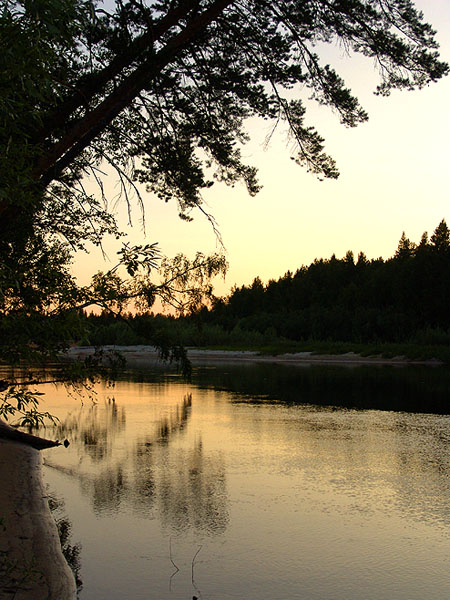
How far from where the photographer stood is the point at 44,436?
42.1 feet

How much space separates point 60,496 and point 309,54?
7.33 metres

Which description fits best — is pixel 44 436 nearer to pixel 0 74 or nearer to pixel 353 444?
pixel 353 444

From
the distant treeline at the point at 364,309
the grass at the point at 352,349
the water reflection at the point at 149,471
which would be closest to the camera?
the water reflection at the point at 149,471

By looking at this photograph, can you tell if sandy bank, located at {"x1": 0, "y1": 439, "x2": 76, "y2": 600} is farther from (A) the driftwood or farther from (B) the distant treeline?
(B) the distant treeline

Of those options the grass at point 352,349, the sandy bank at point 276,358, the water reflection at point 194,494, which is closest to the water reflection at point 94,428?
the water reflection at point 194,494

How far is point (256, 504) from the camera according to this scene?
8.03 meters

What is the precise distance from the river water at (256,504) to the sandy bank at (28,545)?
310 mm

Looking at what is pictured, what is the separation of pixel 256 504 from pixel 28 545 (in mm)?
3094

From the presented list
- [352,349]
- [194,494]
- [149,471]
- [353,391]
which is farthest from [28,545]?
[352,349]

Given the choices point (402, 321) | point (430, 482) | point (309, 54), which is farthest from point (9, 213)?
point (402, 321)

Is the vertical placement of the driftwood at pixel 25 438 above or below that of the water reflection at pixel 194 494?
above

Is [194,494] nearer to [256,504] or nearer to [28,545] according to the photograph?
[256,504]

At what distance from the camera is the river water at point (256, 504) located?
5707 mm

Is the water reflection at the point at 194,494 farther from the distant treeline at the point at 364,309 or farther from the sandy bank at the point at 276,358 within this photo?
the distant treeline at the point at 364,309
